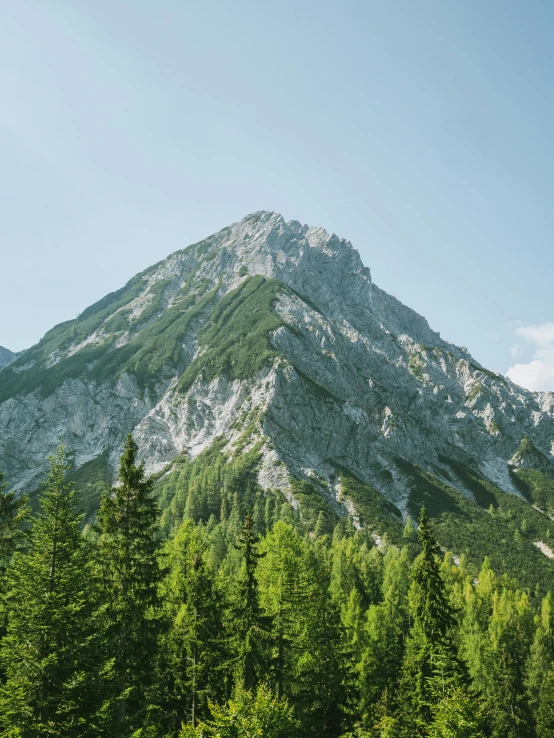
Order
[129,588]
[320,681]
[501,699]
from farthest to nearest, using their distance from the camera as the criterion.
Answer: [501,699] → [320,681] → [129,588]

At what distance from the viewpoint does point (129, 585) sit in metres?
24.5

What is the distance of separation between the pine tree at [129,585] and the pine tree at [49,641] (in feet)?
5.53

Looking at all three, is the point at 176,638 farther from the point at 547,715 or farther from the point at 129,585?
the point at 547,715

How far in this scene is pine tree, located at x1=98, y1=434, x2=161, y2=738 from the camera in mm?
23797

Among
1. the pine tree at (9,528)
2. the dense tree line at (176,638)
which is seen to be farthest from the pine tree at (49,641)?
the pine tree at (9,528)

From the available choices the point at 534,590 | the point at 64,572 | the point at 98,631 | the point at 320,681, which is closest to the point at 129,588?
the point at 98,631

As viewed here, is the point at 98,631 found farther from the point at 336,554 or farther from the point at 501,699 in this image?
the point at 336,554

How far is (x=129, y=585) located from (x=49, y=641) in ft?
16.8

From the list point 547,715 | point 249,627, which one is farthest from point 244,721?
point 547,715

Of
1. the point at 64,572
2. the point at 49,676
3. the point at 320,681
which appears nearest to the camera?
the point at 49,676

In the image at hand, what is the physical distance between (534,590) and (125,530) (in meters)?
174

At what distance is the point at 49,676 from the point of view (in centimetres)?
1933

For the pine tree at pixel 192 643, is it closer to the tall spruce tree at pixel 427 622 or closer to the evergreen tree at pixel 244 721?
the evergreen tree at pixel 244 721

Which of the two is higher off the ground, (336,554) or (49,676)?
(336,554)
